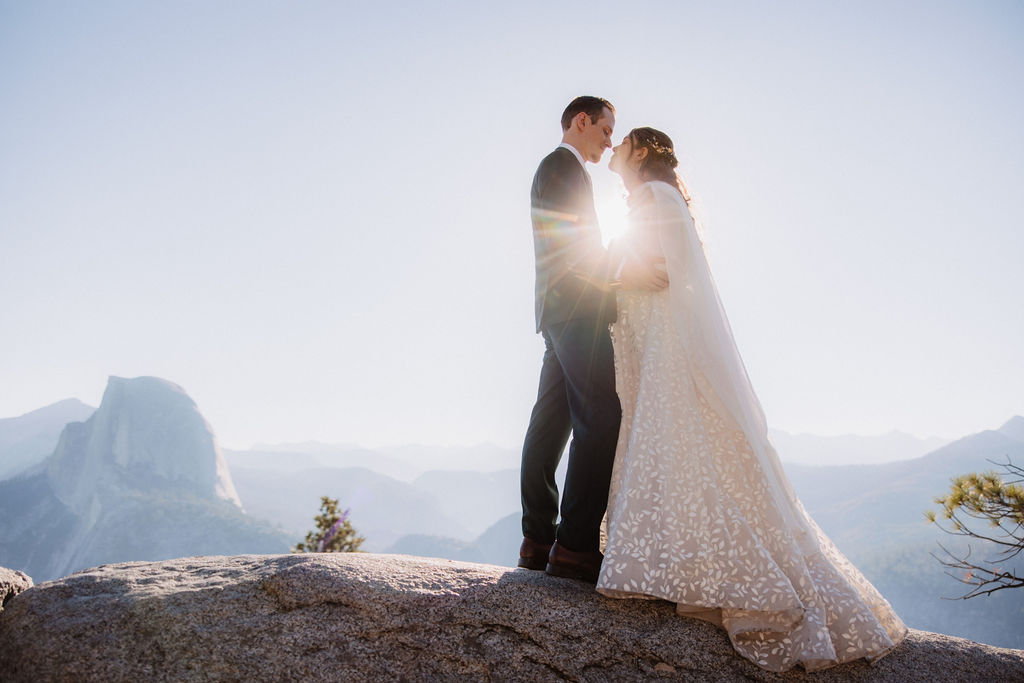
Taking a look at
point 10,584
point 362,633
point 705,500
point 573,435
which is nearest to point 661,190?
point 573,435

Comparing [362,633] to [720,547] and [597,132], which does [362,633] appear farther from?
[597,132]

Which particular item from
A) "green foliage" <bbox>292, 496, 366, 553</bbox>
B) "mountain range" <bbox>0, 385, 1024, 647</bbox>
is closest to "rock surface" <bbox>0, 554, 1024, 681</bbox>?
"green foliage" <bbox>292, 496, 366, 553</bbox>

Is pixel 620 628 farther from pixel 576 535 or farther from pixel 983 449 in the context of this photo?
pixel 983 449

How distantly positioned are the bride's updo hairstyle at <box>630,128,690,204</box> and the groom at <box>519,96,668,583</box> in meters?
0.22

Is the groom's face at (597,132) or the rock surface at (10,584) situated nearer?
the rock surface at (10,584)

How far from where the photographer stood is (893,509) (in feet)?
456

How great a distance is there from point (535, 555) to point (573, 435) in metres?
0.80

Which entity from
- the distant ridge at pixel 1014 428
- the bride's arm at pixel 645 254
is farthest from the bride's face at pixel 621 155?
the distant ridge at pixel 1014 428

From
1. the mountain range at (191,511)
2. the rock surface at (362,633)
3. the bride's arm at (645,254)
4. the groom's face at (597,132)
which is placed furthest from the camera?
the mountain range at (191,511)

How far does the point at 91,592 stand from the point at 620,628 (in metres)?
2.48

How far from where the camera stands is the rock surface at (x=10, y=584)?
2.68 metres

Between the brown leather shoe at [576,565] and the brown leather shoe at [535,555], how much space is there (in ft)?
0.97

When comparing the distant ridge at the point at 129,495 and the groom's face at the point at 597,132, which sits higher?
the groom's face at the point at 597,132

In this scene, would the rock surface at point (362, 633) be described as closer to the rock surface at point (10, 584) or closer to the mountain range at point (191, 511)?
the rock surface at point (10, 584)
